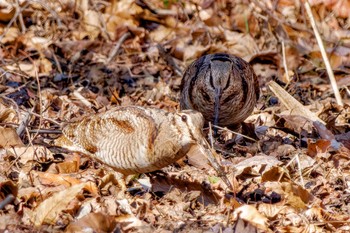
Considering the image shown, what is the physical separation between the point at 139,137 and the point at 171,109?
2764 mm

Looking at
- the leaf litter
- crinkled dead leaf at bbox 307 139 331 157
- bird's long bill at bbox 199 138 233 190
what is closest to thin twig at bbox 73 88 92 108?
the leaf litter

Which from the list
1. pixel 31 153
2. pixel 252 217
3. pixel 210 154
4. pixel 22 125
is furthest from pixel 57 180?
pixel 252 217

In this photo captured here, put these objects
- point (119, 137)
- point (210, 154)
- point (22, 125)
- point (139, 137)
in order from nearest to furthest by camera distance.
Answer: point (210, 154) → point (139, 137) → point (119, 137) → point (22, 125)

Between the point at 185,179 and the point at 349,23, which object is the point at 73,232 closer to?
the point at 185,179

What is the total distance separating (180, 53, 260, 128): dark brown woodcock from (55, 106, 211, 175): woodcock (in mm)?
1669

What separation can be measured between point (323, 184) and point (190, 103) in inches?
69.7

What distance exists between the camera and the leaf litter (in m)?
5.00

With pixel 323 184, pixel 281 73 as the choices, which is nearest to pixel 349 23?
pixel 281 73

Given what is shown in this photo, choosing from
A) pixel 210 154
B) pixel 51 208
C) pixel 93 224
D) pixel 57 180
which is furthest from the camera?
pixel 57 180

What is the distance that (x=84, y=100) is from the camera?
781 cm

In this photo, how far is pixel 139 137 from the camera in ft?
16.7

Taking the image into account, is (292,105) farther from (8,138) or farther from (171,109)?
(8,138)

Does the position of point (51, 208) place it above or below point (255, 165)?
above

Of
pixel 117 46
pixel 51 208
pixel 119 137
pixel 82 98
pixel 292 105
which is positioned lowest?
pixel 117 46
